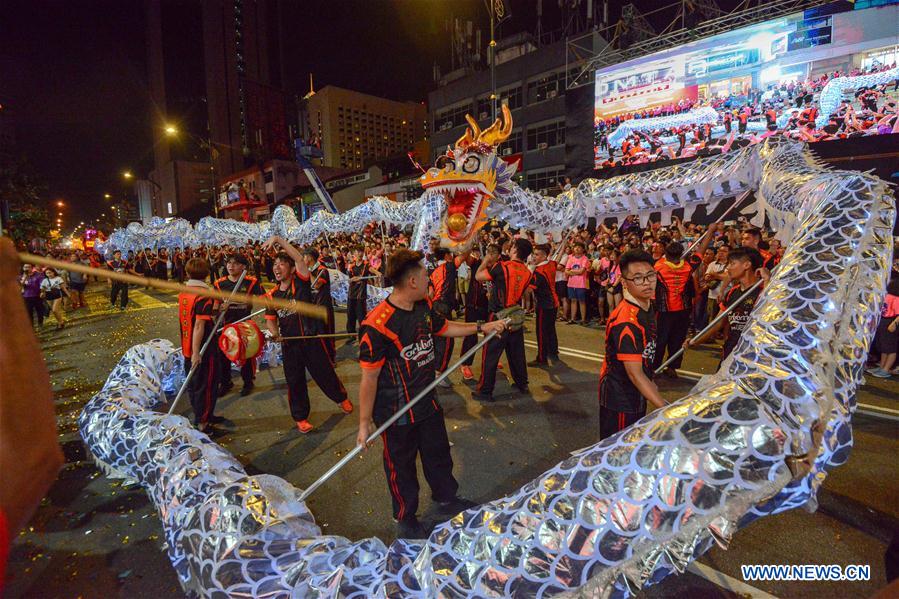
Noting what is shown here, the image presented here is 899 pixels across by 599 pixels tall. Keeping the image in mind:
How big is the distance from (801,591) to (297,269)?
15.8 feet

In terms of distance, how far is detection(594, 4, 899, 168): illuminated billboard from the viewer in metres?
12.2

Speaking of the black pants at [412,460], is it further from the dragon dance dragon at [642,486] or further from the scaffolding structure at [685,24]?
the scaffolding structure at [685,24]

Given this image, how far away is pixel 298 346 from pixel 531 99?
92.3ft

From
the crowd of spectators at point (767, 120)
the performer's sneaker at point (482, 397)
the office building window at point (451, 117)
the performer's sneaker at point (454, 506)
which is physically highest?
the office building window at point (451, 117)

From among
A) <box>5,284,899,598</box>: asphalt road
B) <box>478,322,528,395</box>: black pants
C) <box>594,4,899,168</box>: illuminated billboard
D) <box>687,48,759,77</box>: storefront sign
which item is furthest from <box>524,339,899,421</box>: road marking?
<box>687,48,759,77</box>: storefront sign

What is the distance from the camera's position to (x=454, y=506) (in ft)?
10.6

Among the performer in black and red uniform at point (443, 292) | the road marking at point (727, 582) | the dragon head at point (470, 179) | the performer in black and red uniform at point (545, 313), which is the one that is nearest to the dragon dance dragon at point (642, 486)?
the road marking at point (727, 582)

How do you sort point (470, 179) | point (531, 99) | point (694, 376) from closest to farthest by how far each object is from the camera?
point (694, 376)
point (470, 179)
point (531, 99)

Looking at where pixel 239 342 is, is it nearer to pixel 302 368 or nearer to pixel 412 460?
pixel 302 368

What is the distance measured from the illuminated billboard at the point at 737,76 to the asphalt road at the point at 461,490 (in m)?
12.1

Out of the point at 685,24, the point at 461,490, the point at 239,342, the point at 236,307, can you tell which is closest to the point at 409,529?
the point at 461,490

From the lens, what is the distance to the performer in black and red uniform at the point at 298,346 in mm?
4652

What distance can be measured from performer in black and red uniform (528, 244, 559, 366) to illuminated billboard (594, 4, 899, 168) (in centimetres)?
1232

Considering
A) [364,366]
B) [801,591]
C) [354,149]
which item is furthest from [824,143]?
[354,149]
